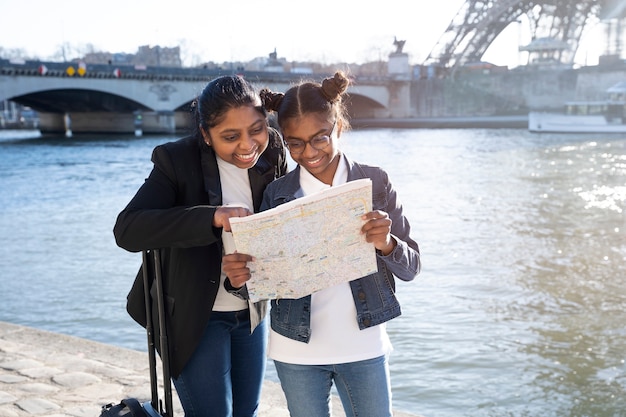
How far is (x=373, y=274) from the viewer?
1931 mm

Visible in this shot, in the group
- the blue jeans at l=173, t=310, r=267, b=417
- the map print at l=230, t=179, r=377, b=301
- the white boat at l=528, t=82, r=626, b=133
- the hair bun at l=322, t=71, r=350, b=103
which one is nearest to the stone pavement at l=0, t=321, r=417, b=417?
the blue jeans at l=173, t=310, r=267, b=417

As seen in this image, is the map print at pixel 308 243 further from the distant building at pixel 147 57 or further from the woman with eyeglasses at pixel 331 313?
the distant building at pixel 147 57

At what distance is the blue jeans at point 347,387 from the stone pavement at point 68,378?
1171 millimetres

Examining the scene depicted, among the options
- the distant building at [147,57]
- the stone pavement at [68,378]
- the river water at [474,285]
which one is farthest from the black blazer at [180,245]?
the distant building at [147,57]

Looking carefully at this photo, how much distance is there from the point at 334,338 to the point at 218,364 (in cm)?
32

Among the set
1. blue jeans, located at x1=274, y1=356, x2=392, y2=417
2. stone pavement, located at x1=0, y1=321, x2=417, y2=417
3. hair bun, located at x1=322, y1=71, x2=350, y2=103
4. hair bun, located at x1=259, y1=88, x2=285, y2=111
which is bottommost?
stone pavement, located at x1=0, y1=321, x2=417, y2=417

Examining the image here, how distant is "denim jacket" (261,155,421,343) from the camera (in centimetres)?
188

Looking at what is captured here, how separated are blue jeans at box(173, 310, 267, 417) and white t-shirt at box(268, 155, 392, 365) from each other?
152 mm

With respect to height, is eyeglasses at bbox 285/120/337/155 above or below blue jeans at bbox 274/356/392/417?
above

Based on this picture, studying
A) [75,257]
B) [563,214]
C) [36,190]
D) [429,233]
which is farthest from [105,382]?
[36,190]

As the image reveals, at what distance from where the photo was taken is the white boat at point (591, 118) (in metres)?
34.1

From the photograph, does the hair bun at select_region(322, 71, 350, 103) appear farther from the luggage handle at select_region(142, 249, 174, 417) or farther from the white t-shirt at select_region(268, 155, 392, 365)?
the luggage handle at select_region(142, 249, 174, 417)

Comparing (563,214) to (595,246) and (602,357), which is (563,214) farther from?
(602,357)

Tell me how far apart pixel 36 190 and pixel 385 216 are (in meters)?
15.3
